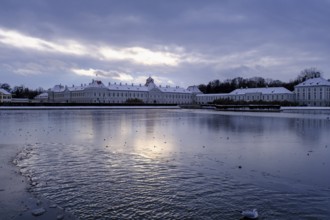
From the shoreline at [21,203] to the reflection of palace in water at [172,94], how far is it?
12861cm

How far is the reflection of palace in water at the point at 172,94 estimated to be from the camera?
127500 millimetres

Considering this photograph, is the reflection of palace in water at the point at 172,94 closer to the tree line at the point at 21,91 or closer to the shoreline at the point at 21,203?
the tree line at the point at 21,91

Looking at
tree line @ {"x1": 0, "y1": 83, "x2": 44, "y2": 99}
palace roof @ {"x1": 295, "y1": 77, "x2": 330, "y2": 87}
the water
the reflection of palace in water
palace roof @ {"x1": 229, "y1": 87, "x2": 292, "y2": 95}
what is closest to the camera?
the water

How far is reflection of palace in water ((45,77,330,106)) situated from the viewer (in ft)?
418

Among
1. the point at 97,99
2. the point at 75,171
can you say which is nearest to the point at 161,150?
the point at 75,171

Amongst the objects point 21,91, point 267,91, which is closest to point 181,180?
point 267,91

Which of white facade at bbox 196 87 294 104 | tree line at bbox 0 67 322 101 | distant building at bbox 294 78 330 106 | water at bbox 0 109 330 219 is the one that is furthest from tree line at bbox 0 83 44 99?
water at bbox 0 109 330 219

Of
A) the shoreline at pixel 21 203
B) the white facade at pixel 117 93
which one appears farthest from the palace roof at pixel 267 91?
the shoreline at pixel 21 203

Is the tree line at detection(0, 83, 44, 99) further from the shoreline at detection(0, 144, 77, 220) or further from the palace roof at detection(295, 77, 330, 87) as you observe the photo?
the shoreline at detection(0, 144, 77, 220)

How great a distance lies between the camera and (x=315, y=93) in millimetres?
127250

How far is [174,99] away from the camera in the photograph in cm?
17238

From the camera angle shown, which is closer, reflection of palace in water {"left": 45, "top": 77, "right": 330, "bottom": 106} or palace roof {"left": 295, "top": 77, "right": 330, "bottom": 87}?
palace roof {"left": 295, "top": 77, "right": 330, "bottom": 87}

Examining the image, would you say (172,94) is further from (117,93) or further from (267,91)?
(267,91)

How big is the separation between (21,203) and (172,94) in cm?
16523
